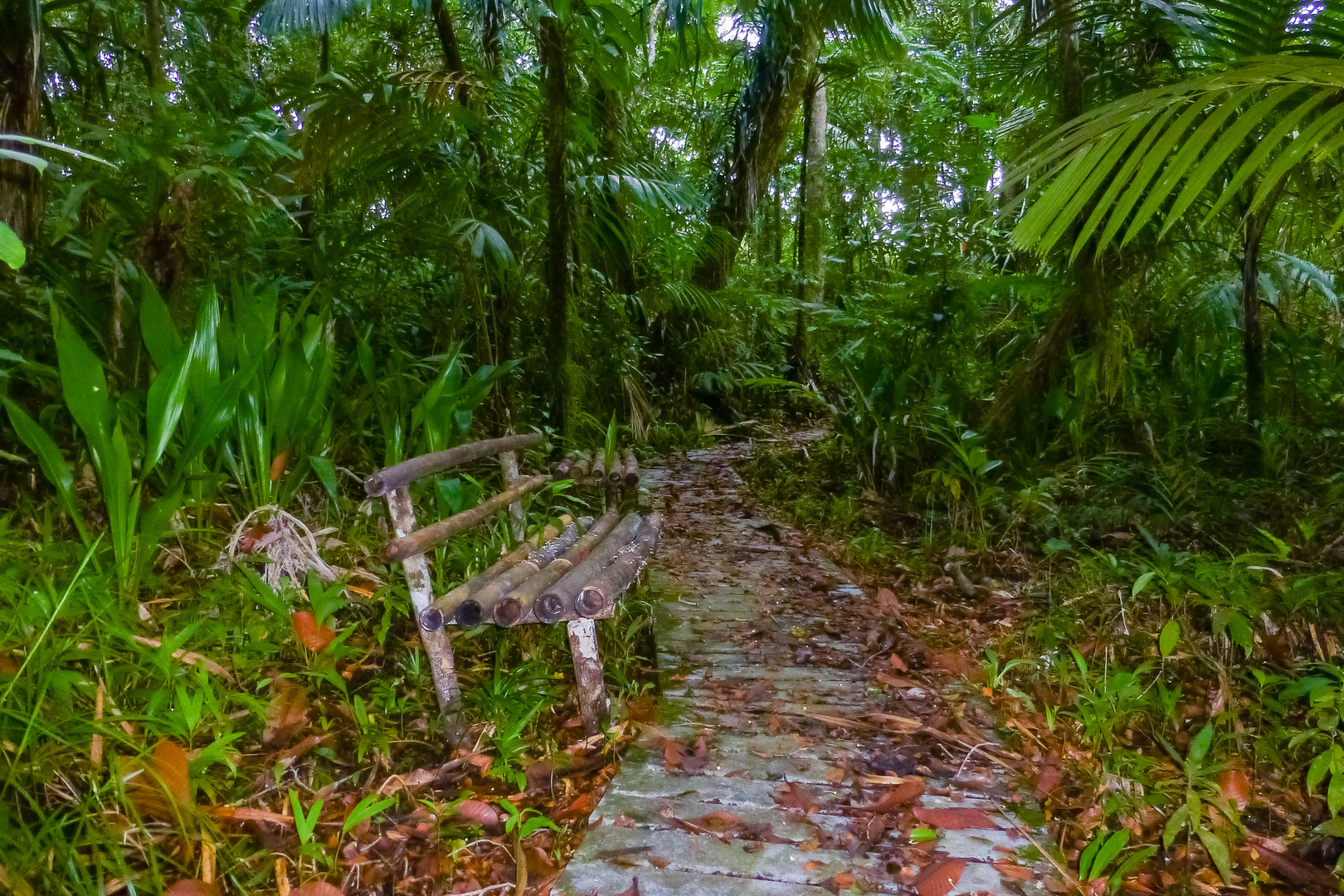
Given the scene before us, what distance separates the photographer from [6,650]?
1.57 m

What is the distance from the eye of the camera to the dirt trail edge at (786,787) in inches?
58.6

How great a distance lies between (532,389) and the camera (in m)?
4.58

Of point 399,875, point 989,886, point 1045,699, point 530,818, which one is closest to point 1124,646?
point 1045,699

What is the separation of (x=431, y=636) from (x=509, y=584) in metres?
0.22

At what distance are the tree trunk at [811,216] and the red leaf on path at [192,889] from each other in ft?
21.9

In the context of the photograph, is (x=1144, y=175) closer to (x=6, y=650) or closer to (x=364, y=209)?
(x=6, y=650)

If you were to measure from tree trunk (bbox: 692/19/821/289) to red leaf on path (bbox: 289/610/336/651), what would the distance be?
17.5 feet

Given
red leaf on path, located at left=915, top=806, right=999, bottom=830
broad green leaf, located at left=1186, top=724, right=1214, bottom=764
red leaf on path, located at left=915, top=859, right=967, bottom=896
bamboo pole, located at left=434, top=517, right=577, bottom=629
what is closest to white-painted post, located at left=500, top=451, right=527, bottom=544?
bamboo pole, located at left=434, top=517, right=577, bottom=629

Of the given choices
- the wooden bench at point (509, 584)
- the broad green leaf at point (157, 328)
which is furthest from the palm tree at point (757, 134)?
the broad green leaf at point (157, 328)

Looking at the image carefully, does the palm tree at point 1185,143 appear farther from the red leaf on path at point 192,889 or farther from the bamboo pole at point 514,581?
the red leaf on path at point 192,889

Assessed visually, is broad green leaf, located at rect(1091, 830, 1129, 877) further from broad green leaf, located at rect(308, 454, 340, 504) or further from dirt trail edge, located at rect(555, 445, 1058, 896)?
broad green leaf, located at rect(308, 454, 340, 504)

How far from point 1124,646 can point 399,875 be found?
2.15 meters

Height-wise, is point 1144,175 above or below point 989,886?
above

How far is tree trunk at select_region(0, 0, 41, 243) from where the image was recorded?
2199 millimetres
